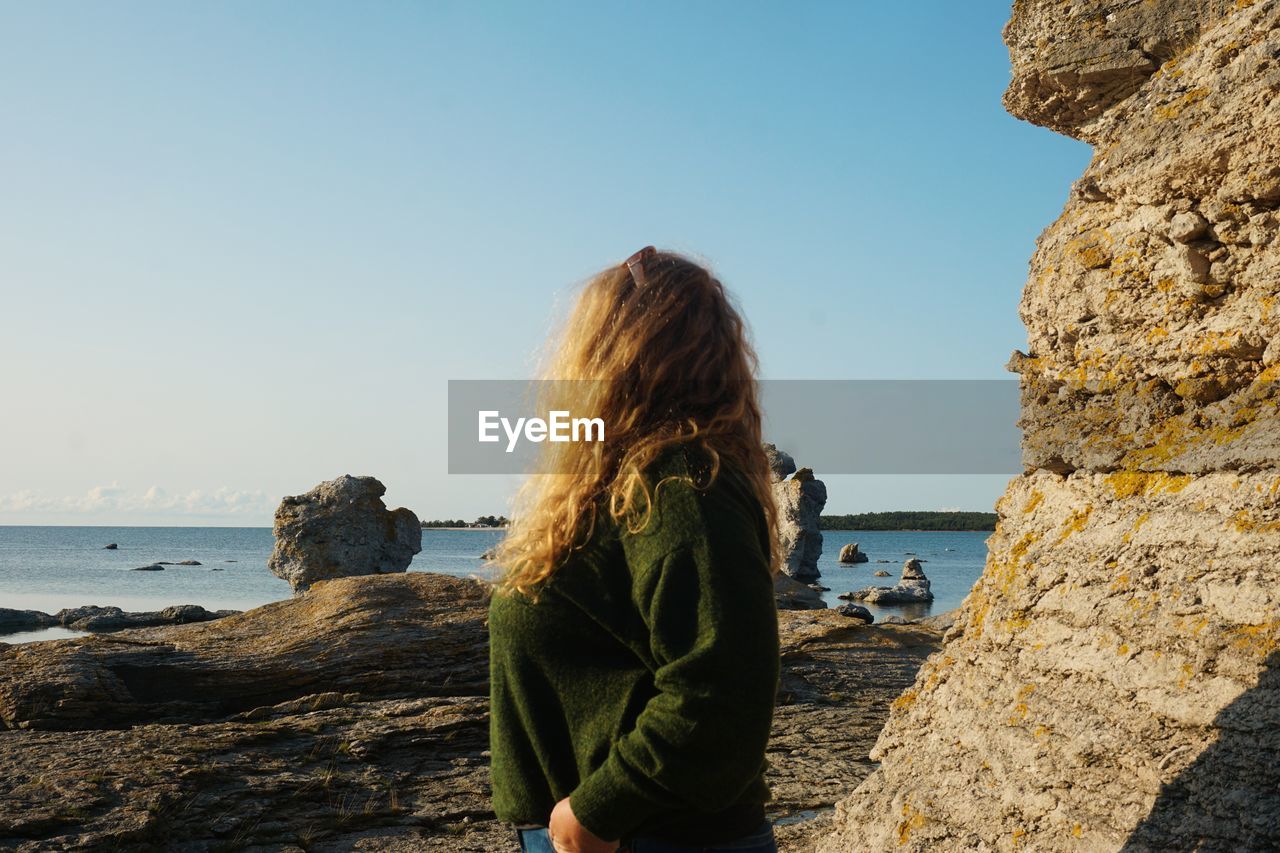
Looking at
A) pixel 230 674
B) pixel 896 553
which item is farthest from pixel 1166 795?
pixel 896 553

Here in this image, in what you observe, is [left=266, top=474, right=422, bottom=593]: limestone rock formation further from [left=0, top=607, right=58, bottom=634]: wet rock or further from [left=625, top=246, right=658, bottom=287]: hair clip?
[left=625, top=246, right=658, bottom=287]: hair clip

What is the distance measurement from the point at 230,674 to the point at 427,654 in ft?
5.66

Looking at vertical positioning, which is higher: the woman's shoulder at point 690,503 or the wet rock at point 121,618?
the woman's shoulder at point 690,503

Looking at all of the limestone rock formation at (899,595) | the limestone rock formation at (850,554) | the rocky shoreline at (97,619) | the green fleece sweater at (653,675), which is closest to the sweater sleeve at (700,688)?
the green fleece sweater at (653,675)

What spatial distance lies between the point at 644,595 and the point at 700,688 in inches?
9.8

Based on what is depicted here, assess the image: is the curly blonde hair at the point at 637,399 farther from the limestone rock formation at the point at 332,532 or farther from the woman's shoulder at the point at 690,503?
the limestone rock formation at the point at 332,532

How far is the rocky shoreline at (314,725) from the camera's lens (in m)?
6.11

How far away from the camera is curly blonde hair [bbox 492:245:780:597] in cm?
243

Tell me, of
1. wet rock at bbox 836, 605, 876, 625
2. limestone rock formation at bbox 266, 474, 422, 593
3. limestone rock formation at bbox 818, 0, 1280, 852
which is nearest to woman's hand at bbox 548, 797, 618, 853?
limestone rock formation at bbox 818, 0, 1280, 852

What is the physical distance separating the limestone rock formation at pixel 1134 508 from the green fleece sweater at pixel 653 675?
1.91 m

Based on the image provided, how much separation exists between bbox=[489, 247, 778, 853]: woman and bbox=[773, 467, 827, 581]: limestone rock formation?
5004 centimetres

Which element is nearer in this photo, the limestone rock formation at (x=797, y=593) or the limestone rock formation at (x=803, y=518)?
the limestone rock formation at (x=797, y=593)

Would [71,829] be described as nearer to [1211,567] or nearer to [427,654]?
[427,654]

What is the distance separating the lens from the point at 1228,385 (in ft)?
13.2
